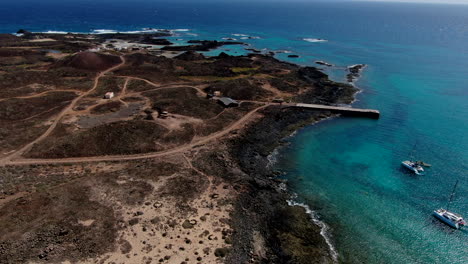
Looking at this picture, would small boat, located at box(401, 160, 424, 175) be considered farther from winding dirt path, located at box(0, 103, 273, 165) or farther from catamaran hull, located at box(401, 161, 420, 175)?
winding dirt path, located at box(0, 103, 273, 165)

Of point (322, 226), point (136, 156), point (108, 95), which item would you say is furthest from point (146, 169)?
point (108, 95)

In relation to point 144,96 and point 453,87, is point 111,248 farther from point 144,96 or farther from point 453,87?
point 453,87

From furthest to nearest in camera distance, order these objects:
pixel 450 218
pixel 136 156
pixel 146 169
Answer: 1. pixel 136 156
2. pixel 146 169
3. pixel 450 218

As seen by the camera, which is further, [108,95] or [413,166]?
[108,95]

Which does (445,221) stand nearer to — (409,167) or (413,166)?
(409,167)

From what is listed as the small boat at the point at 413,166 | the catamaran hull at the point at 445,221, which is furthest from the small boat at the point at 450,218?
the small boat at the point at 413,166

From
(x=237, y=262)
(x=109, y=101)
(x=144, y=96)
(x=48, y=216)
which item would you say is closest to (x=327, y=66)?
(x=144, y=96)

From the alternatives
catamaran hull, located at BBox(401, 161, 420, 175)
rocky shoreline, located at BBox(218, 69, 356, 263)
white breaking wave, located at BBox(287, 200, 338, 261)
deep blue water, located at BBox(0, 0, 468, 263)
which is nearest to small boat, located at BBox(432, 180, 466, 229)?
deep blue water, located at BBox(0, 0, 468, 263)
